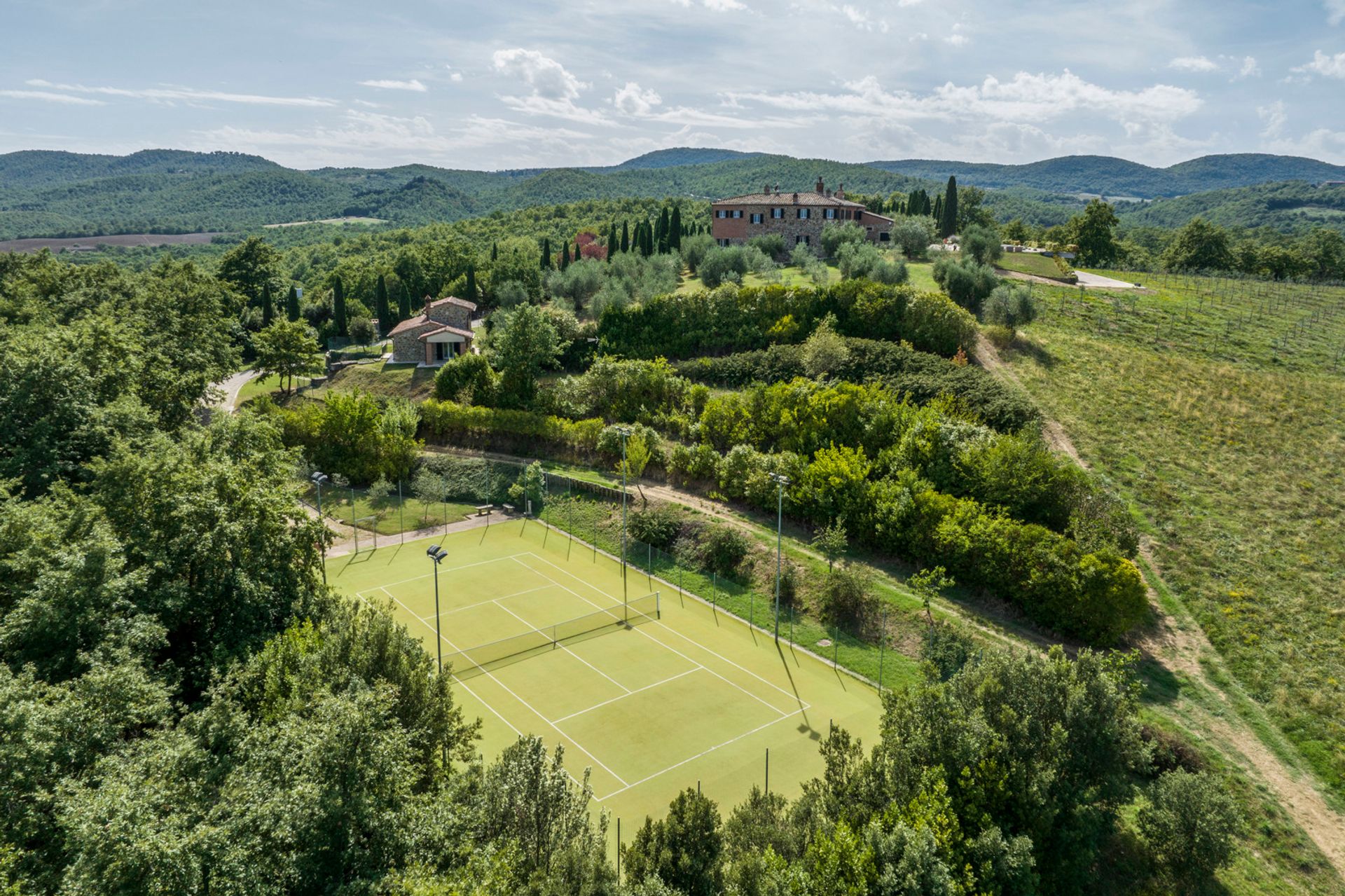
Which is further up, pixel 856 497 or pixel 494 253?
pixel 494 253

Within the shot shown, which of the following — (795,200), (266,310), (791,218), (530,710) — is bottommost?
(530,710)

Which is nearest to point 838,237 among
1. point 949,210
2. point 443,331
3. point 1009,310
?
point 949,210

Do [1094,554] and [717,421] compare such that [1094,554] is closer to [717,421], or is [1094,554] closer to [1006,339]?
[717,421]

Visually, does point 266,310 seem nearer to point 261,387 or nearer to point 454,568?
point 261,387

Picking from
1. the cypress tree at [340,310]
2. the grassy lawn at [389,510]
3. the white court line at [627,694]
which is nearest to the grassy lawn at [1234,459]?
the white court line at [627,694]

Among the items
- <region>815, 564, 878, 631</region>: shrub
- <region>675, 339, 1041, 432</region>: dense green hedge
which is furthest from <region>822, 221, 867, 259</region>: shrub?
<region>815, 564, 878, 631</region>: shrub

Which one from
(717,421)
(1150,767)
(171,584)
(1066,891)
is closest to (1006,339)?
(717,421)
